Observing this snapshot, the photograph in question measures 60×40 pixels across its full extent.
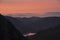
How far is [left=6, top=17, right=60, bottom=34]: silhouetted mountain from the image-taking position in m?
0.98

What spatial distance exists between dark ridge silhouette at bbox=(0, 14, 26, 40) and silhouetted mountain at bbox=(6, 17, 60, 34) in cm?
10

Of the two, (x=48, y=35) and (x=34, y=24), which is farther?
(x=34, y=24)

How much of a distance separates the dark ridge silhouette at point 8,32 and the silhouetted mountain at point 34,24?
4.1 inches

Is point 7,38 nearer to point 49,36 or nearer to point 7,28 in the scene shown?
point 7,28

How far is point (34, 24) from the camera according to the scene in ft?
3.35

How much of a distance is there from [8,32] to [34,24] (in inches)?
9.8

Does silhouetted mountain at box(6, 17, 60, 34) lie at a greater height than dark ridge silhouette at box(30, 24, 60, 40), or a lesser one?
greater

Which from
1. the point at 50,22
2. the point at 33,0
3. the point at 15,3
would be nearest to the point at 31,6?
the point at 33,0

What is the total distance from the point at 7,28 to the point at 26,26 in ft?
0.61

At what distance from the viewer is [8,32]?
33.6 inches

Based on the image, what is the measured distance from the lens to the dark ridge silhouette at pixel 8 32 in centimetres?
83

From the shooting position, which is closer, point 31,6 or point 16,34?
point 16,34

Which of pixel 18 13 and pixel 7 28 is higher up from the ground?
pixel 18 13

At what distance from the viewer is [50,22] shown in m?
1.03
